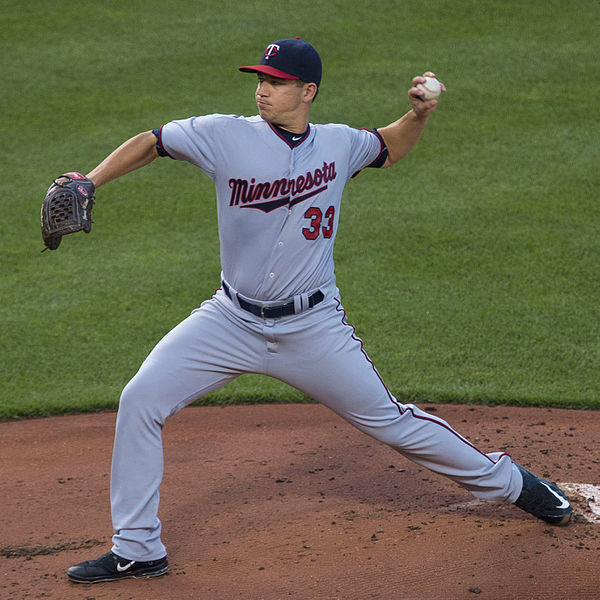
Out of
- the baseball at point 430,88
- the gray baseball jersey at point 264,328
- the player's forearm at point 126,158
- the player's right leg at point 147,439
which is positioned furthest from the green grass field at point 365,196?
the player's forearm at point 126,158

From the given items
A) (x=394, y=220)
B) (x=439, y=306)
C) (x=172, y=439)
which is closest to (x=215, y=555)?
(x=172, y=439)

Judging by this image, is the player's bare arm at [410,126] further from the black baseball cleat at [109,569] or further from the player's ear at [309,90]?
the black baseball cleat at [109,569]

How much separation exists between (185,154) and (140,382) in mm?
905

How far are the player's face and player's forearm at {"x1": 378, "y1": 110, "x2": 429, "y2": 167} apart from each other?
1.50ft

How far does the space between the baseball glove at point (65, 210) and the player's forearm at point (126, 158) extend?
0.13m

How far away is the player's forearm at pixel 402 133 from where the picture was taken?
157 inches

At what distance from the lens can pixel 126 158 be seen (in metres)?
3.60

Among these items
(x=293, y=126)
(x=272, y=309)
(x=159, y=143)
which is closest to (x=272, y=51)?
Result: (x=293, y=126)

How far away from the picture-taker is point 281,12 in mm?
12695

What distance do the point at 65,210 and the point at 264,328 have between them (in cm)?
90

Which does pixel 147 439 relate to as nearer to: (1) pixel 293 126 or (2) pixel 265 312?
(2) pixel 265 312

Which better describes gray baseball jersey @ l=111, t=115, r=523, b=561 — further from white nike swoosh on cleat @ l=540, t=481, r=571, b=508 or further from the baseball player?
white nike swoosh on cleat @ l=540, t=481, r=571, b=508

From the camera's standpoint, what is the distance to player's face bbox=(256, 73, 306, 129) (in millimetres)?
3748

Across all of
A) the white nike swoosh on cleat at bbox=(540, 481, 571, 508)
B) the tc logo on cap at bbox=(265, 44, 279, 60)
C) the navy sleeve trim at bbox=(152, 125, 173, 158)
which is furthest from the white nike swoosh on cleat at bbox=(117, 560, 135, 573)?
the tc logo on cap at bbox=(265, 44, 279, 60)
